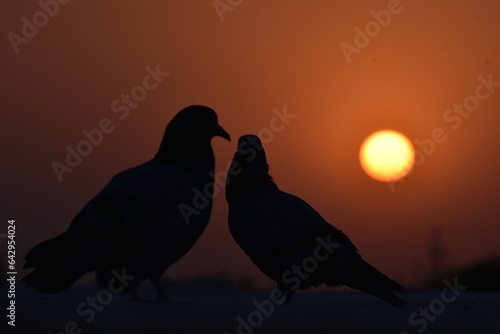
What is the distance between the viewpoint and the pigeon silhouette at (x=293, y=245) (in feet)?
28.2

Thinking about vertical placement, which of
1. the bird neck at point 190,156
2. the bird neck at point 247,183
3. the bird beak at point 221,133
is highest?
the bird beak at point 221,133

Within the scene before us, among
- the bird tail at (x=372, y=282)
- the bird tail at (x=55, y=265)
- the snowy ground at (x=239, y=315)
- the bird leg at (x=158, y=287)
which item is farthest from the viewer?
the bird leg at (x=158, y=287)

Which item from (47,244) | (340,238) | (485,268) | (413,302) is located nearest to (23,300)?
(47,244)

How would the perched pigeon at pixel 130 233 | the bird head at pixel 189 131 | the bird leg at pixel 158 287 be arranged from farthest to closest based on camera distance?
the bird head at pixel 189 131 < the bird leg at pixel 158 287 < the perched pigeon at pixel 130 233

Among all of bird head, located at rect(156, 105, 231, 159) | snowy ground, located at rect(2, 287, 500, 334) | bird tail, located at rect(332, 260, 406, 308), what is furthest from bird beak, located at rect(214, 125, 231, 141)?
bird tail, located at rect(332, 260, 406, 308)

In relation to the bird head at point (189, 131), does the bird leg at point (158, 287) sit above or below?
below

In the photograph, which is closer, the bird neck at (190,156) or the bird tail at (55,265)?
the bird tail at (55,265)

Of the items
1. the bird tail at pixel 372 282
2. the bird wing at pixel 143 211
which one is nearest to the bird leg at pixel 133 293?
the bird wing at pixel 143 211

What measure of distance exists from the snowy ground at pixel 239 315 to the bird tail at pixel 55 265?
271 millimetres

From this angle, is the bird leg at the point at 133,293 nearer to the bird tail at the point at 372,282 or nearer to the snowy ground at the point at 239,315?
the snowy ground at the point at 239,315

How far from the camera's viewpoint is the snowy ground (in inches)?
283

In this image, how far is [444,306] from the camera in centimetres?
934

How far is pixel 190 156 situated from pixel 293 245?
6.04ft

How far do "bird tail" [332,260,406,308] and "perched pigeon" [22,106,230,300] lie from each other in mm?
1892
